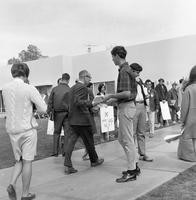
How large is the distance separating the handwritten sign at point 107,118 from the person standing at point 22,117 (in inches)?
228

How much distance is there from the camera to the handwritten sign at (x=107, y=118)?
1085cm

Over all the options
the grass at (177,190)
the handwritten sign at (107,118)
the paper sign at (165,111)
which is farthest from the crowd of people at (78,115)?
the paper sign at (165,111)

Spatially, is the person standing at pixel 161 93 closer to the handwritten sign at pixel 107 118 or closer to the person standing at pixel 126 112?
the handwritten sign at pixel 107 118

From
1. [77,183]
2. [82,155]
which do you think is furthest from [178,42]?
[77,183]

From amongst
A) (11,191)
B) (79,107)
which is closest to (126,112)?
(79,107)

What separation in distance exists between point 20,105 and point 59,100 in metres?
3.26

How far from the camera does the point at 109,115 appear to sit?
36.9 feet

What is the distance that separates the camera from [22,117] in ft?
16.2

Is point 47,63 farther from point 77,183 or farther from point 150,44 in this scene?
point 77,183

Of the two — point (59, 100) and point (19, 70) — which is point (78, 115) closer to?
point (59, 100)

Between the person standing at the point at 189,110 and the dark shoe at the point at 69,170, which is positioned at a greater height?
the person standing at the point at 189,110

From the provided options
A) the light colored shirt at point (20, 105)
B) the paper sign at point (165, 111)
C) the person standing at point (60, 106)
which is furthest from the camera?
the paper sign at point (165, 111)

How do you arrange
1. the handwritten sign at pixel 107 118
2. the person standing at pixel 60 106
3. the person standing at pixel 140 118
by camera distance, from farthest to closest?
the handwritten sign at pixel 107 118, the person standing at pixel 60 106, the person standing at pixel 140 118

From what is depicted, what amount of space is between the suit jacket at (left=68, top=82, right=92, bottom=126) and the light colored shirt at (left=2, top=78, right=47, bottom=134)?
1.77 meters
